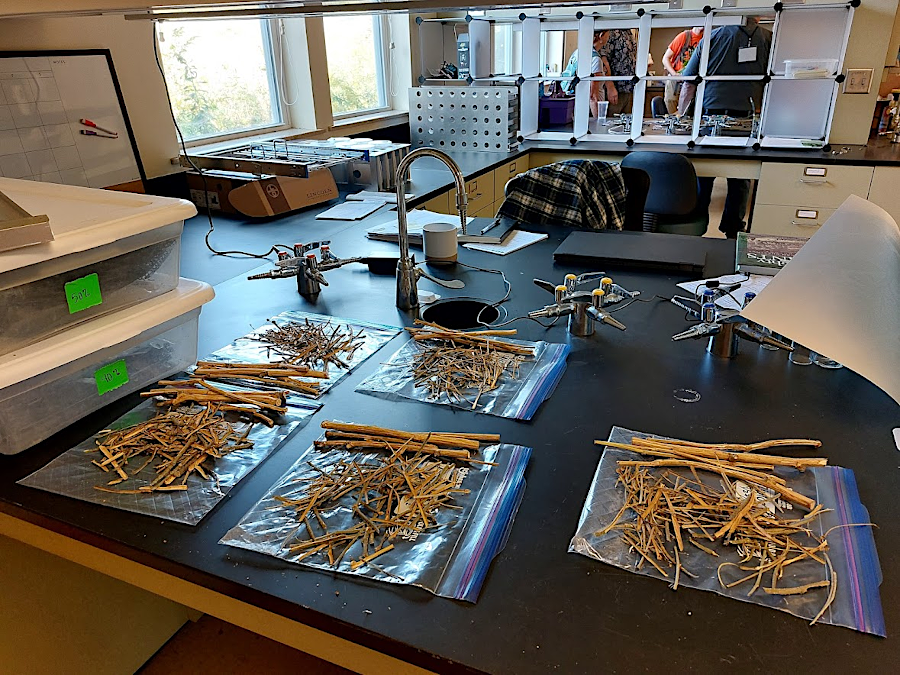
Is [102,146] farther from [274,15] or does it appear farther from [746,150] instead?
[746,150]

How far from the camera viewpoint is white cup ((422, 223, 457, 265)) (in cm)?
180

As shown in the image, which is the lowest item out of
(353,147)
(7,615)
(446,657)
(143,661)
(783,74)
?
(143,661)

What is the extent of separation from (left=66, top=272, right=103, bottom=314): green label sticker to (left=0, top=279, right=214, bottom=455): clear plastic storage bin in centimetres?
3

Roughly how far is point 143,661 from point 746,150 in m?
3.67

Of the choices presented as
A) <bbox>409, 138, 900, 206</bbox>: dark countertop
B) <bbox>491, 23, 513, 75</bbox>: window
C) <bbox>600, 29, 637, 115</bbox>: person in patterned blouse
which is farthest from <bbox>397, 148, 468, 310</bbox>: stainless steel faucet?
<bbox>491, 23, 513, 75</bbox>: window

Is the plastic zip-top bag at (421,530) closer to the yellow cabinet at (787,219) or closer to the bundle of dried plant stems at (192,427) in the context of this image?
the bundle of dried plant stems at (192,427)

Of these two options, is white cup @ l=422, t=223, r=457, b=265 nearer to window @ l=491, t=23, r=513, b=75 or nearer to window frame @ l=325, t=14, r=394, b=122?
window frame @ l=325, t=14, r=394, b=122

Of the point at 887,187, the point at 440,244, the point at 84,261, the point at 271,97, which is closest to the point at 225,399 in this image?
the point at 84,261

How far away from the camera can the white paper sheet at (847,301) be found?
351 mm

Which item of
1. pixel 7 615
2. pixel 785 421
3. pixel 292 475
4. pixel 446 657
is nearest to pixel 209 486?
pixel 292 475

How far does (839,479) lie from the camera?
2.83 ft

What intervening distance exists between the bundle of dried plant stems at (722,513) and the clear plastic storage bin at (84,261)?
87cm

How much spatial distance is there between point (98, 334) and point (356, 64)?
10.7 feet

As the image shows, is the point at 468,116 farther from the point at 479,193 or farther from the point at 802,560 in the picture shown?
the point at 802,560
